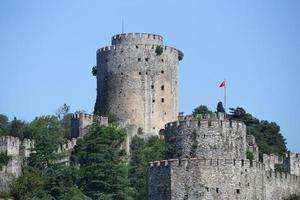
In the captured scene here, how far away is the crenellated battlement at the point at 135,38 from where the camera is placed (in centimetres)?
8788

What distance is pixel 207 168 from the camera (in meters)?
59.7

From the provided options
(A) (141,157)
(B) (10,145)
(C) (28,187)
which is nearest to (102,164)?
(C) (28,187)

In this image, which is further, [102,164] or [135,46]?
[135,46]

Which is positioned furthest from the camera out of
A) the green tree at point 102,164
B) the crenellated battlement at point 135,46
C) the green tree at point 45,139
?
the crenellated battlement at point 135,46

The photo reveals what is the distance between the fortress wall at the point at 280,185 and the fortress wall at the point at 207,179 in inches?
280

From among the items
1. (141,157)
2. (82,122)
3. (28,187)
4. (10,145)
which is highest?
(82,122)

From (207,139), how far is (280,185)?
7.10 metres

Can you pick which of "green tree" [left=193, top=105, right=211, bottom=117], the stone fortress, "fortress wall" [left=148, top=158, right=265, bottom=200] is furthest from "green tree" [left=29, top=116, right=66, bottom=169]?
"fortress wall" [left=148, top=158, right=265, bottom=200]

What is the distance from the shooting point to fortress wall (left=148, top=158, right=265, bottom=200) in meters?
59.5

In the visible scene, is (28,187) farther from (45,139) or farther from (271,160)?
(271,160)

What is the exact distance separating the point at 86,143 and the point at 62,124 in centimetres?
1250

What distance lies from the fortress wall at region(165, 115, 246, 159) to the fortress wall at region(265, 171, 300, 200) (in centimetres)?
336

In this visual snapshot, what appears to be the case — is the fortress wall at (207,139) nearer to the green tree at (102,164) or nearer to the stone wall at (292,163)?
the green tree at (102,164)

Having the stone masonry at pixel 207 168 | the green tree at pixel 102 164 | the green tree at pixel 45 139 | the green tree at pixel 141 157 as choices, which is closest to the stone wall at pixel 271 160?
the green tree at pixel 141 157
